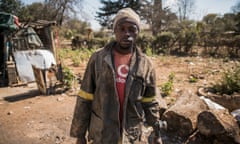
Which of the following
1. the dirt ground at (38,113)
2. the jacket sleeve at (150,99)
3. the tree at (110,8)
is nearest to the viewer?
the jacket sleeve at (150,99)

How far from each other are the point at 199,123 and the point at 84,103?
1914mm

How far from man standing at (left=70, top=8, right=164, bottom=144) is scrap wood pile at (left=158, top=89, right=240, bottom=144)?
1.57 metres

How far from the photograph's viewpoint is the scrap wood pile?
2.54 metres

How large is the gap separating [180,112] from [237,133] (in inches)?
29.5

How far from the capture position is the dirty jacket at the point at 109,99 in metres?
1.29

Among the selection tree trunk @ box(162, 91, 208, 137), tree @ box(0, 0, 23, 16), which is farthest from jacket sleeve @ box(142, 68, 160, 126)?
tree @ box(0, 0, 23, 16)

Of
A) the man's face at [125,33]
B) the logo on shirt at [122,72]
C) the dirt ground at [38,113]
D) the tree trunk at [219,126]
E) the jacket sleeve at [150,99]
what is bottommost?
the dirt ground at [38,113]

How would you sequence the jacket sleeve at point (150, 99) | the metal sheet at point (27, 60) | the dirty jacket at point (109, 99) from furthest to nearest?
the metal sheet at point (27, 60), the jacket sleeve at point (150, 99), the dirty jacket at point (109, 99)

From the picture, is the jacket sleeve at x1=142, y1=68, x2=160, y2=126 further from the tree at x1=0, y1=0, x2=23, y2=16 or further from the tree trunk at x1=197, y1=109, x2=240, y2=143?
the tree at x1=0, y1=0, x2=23, y2=16

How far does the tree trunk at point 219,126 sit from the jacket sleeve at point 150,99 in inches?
55.0

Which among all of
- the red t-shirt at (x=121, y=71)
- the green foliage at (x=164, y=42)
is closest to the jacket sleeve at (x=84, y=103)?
the red t-shirt at (x=121, y=71)

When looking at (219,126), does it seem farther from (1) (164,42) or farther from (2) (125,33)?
(1) (164,42)

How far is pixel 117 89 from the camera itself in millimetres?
1303

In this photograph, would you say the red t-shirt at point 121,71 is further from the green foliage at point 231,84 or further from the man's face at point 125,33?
the green foliage at point 231,84
